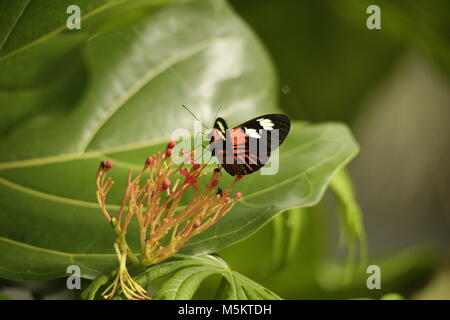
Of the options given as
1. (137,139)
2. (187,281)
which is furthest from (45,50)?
(187,281)

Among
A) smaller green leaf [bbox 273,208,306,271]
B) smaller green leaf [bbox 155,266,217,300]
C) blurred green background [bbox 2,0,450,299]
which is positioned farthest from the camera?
blurred green background [bbox 2,0,450,299]

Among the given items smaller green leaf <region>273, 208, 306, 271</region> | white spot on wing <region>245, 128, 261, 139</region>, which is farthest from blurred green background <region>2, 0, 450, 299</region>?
white spot on wing <region>245, 128, 261, 139</region>

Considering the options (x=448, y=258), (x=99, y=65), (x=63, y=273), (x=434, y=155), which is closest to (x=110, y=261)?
(x=63, y=273)

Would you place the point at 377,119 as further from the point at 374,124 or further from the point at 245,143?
the point at 245,143

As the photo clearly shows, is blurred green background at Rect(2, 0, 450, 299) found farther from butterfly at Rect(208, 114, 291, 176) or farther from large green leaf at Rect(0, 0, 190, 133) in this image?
large green leaf at Rect(0, 0, 190, 133)

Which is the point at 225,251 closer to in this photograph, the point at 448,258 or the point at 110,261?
the point at 110,261
